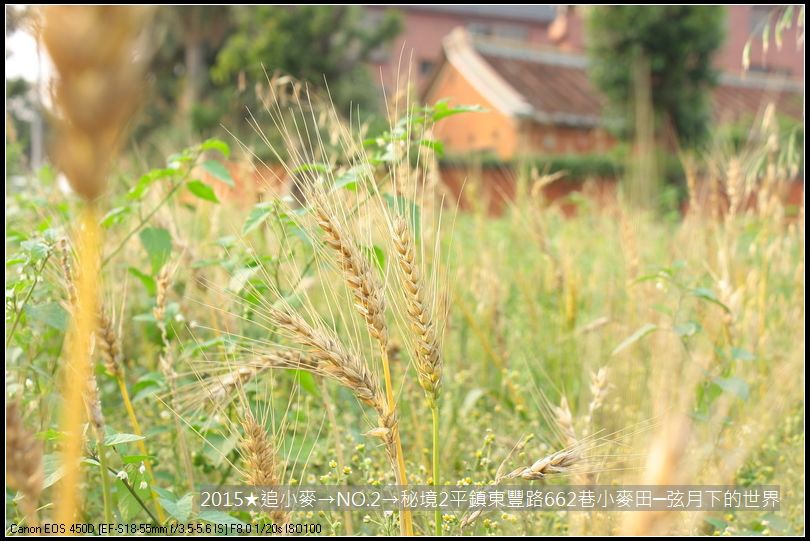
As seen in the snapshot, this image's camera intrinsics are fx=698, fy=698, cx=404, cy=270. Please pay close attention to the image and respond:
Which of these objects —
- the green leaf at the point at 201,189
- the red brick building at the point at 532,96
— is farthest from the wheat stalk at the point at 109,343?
the red brick building at the point at 532,96

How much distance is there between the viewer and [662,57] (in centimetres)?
1730

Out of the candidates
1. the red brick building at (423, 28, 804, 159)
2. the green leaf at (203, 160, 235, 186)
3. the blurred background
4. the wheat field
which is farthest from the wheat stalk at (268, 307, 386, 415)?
the red brick building at (423, 28, 804, 159)

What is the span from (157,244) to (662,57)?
1771cm

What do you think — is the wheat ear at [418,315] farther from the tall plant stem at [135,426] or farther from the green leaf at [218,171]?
the green leaf at [218,171]

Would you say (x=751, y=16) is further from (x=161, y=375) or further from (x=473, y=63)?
(x=161, y=375)

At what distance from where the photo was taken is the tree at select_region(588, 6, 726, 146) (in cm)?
1695

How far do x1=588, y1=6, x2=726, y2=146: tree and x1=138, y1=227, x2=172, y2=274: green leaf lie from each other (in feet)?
53.5

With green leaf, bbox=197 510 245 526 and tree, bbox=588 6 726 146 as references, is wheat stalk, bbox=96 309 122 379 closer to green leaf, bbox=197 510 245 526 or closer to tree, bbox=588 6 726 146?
green leaf, bbox=197 510 245 526

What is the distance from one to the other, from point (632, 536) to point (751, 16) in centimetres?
4389

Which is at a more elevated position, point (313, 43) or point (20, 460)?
point (313, 43)

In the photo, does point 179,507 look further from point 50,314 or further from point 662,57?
point 662,57

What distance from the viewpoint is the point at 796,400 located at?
2576 millimetres

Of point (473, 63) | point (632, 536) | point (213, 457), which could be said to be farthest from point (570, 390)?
point (473, 63)

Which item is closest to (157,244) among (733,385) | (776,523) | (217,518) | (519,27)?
(217,518)
